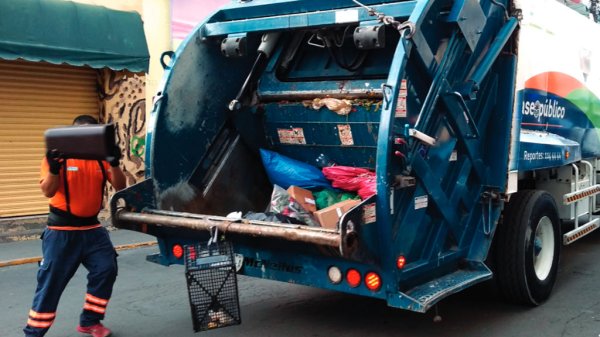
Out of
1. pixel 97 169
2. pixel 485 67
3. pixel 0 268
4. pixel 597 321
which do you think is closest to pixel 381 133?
pixel 485 67

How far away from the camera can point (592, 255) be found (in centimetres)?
719

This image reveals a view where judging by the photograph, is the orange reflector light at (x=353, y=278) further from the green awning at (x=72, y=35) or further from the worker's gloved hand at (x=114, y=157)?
the green awning at (x=72, y=35)

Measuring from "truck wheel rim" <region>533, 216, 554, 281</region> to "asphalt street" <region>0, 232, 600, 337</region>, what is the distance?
27 cm

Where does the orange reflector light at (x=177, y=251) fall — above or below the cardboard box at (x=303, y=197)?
below

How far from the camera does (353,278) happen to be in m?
3.93

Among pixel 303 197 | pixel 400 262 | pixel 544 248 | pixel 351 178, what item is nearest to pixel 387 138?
pixel 400 262

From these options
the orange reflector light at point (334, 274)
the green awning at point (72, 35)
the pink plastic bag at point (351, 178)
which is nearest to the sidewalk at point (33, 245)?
the green awning at point (72, 35)

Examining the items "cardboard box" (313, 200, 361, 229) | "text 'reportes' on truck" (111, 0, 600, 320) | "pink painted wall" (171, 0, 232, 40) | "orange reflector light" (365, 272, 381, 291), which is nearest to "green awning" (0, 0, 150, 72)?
"pink painted wall" (171, 0, 232, 40)

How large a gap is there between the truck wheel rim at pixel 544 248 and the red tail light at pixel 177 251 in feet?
9.27

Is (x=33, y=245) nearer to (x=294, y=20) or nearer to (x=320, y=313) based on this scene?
(x=320, y=313)

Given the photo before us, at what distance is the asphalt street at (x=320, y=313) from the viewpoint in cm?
468

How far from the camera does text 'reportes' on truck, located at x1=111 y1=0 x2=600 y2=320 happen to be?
3814 mm

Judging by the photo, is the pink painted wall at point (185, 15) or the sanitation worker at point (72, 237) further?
the pink painted wall at point (185, 15)

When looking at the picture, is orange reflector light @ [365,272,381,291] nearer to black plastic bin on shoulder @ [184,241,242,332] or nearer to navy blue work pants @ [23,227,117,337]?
black plastic bin on shoulder @ [184,241,242,332]
